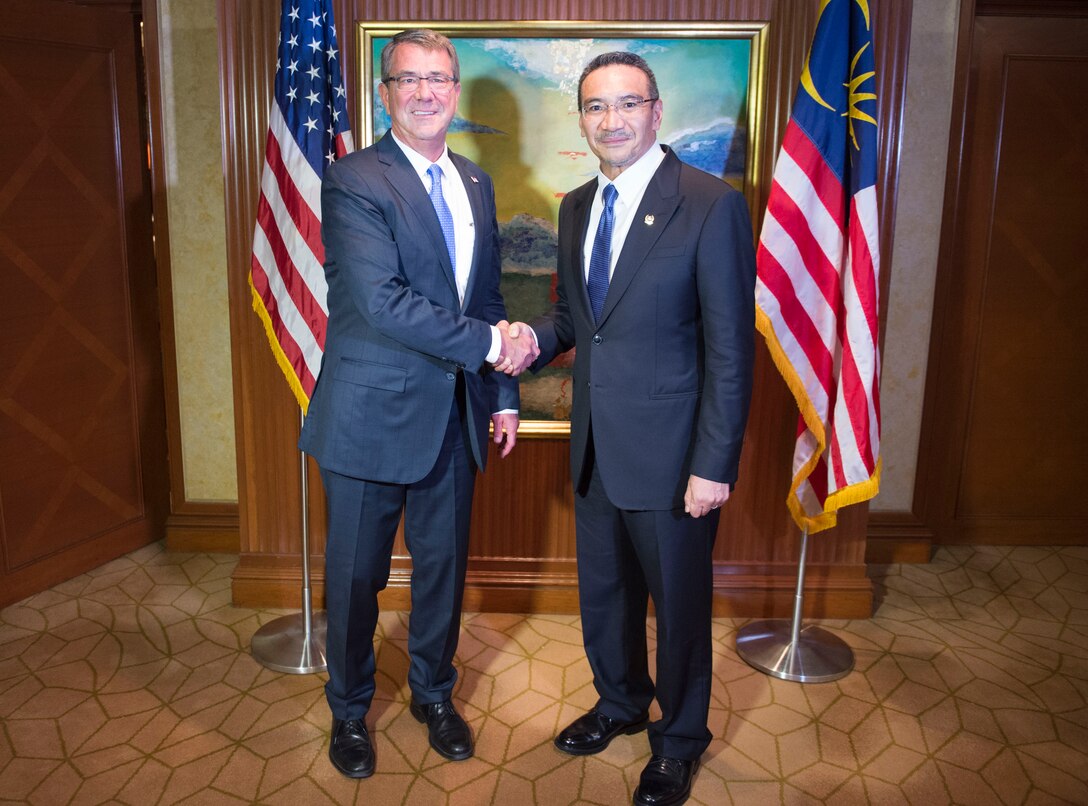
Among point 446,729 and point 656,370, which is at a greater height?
point 656,370

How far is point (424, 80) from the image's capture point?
2.33 metres

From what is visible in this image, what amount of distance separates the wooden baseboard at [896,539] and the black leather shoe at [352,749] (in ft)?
8.11

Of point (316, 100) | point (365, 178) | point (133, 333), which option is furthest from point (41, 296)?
point (365, 178)

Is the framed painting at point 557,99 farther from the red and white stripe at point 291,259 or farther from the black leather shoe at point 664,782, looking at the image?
the black leather shoe at point 664,782

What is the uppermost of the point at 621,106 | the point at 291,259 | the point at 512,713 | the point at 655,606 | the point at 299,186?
the point at 621,106

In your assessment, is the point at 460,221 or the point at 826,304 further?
the point at 826,304

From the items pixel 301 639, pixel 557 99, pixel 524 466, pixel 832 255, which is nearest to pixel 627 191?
pixel 832 255

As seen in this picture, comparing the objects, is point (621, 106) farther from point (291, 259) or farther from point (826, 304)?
point (291, 259)

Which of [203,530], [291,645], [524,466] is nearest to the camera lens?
[291,645]

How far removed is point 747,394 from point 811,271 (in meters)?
0.89

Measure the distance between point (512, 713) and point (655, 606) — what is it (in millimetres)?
658

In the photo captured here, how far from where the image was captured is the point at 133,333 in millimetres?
3955

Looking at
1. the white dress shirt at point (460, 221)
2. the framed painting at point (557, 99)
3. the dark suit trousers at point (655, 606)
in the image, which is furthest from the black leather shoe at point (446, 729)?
the framed painting at point (557, 99)

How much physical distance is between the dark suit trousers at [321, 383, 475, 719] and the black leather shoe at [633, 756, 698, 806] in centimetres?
64
